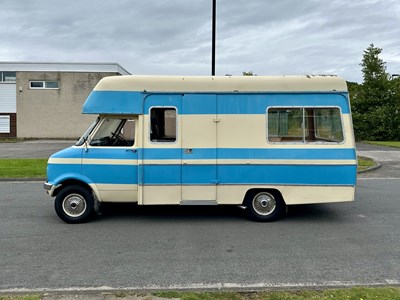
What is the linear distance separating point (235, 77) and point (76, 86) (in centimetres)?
2867

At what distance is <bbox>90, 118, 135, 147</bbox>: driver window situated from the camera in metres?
6.42

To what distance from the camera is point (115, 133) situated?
21.3 ft

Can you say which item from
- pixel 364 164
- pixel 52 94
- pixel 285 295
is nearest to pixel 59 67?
pixel 52 94

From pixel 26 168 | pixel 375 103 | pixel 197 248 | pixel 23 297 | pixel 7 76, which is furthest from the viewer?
pixel 7 76

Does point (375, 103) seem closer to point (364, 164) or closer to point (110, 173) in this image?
point (364, 164)

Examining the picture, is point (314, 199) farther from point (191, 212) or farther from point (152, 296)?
point (152, 296)

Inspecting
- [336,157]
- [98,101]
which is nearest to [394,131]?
[336,157]

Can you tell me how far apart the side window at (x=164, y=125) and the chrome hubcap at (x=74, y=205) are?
1.77m

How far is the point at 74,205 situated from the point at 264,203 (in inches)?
139

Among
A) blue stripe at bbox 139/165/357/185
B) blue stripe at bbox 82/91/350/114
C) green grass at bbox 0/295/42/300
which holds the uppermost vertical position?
blue stripe at bbox 82/91/350/114

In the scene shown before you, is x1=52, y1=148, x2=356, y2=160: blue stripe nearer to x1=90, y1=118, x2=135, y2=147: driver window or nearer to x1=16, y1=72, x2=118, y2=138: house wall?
x1=90, y1=118, x2=135, y2=147: driver window

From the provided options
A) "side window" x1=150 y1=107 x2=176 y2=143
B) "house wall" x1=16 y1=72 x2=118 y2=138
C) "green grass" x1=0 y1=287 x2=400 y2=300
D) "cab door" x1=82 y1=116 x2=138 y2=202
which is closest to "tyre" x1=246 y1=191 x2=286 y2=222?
"side window" x1=150 y1=107 x2=176 y2=143

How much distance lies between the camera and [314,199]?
6379mm

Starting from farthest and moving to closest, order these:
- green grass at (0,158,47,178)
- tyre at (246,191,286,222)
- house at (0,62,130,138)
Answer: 1. house at (0,62,130,138)
2. green grass at (0,158,47,178)
3. tyre at (246,191,286,222)
